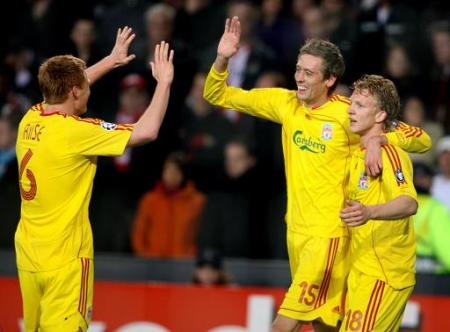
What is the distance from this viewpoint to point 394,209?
5910mm

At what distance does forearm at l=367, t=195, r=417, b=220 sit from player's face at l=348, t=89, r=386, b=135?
55 centimetres

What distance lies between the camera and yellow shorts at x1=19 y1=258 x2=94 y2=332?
244 inches

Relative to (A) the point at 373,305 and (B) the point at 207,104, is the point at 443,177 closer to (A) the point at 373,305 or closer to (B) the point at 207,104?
(B) the point at 207,104

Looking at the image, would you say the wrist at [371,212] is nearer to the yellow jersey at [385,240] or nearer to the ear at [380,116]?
the yellow jersey at [385,240]

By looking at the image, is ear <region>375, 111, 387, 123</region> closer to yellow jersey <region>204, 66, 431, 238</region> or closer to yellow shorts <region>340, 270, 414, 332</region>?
yellow jersey <region>204, 66, 431, 238</region>

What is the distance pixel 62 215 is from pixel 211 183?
3.81 meters

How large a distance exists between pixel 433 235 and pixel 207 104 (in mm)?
2299

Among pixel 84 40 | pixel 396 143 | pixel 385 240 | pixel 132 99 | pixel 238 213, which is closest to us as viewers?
pixel 385 240

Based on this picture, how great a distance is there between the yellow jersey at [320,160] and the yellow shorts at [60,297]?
1287mm

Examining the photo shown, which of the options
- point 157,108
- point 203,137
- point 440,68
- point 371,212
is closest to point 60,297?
point 157,108

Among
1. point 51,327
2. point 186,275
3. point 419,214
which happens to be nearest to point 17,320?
point 186,275

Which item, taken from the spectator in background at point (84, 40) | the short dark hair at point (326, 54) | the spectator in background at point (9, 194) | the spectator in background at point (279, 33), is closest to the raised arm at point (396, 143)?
the short dark hair at point (326, 54)

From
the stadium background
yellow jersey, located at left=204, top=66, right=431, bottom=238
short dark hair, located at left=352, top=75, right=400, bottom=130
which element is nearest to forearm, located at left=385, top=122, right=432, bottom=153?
yellow jersey, located at left=204, top=66, right=431, bottom=238

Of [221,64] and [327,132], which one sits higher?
[221,64]
